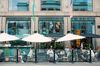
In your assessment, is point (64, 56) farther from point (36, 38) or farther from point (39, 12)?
point (39, 12)

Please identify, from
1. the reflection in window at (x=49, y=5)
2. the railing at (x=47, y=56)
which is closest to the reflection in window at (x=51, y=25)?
the reflection in window at (x=49, y=5)

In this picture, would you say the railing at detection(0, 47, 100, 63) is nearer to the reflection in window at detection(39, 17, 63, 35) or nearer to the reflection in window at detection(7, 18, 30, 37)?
the reflection in window at detection(7, 18, 30, 37)

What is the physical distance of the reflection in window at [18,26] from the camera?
5031cm

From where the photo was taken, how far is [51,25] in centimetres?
5084

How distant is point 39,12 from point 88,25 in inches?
258

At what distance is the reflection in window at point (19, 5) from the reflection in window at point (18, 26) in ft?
4.88

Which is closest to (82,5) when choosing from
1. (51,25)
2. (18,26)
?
(51,25)

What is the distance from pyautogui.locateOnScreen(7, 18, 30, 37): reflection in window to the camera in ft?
165

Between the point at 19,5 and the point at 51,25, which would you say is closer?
the point at 51,25

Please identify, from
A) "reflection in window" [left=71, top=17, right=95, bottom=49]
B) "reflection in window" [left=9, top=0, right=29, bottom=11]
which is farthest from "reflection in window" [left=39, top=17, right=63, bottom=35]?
"reflection in window" [left=9, top=0, right=29, bottom=11]

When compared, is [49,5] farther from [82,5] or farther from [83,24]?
[83,24]

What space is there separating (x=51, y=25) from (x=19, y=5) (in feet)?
16.1

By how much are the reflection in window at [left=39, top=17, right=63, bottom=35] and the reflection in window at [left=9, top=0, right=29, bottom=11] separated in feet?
8.59

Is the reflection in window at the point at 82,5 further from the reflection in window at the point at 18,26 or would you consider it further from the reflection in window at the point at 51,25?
the reflection in window at the point at 18,26
